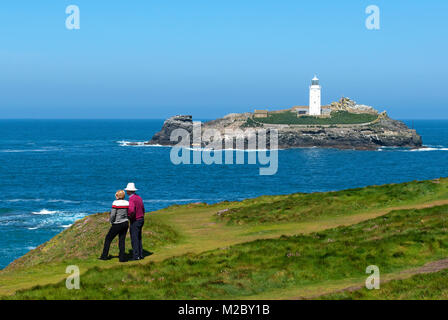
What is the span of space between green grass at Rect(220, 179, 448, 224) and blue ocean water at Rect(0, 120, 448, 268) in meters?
26.5

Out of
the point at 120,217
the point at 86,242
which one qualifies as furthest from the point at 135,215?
the point at 86,242

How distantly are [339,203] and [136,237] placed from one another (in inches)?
613

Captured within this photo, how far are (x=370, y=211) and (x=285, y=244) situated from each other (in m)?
10.8

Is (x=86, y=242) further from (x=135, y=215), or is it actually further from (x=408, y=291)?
(x=408, y=291)

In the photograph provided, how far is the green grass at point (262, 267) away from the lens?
16.4 meters

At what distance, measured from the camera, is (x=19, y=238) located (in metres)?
56.6

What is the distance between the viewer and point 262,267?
742 inches

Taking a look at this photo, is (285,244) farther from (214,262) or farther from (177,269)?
(177,269)

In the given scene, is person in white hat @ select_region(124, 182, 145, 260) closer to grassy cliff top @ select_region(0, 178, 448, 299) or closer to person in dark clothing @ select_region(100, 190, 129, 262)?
person in dark clothing @ select_region(100, 190, 129, 262)

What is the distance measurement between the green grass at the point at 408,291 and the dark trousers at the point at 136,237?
883cm

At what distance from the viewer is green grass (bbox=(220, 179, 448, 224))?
31.3m
